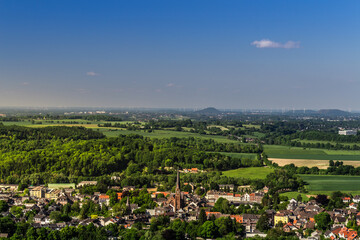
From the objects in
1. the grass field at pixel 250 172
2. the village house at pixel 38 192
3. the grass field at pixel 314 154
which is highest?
the grass field at pixel 314 154

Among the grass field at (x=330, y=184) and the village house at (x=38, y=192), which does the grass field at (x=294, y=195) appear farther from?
the village house at (x=38, y=192)

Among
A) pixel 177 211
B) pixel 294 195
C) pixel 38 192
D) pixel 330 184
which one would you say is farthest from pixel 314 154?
pixel 38 192

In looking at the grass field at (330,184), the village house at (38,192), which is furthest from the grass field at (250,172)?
the village house at (38,192)

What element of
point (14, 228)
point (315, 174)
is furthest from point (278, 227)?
point (315, 174)

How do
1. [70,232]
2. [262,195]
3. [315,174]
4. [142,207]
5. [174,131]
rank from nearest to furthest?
[70,232], [142,207], [262,195], [315,174], [174,131]

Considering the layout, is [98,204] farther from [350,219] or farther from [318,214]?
[350,219]
